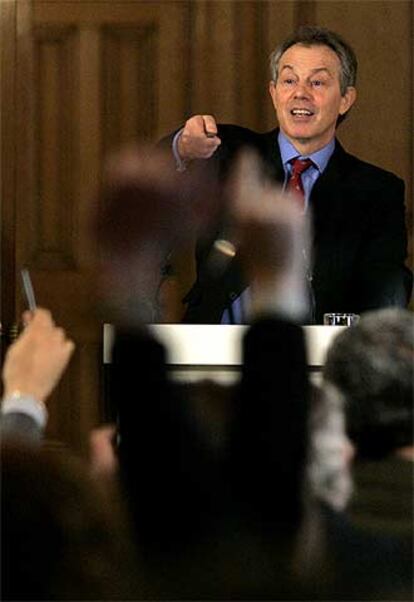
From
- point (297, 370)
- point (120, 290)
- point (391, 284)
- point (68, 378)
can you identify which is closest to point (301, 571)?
point (297, 370)

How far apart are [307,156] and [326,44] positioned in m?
0.28

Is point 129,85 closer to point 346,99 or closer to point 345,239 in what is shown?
point 346,99

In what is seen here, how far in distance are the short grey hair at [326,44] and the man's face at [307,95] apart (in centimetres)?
1

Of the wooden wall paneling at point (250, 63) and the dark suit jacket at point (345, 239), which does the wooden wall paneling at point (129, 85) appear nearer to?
the wooden wall paneling at point (250, 63)

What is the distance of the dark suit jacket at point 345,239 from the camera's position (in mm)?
3086

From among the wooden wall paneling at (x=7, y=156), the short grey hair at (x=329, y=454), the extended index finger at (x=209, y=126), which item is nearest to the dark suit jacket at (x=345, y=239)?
the extended index finger at (x=209, y=126)

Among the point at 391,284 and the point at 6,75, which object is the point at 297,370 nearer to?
the point at 391,284

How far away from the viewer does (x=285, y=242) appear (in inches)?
56.2

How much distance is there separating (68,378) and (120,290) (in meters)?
3.31

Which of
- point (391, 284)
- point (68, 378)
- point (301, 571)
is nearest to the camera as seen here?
point (301, 571)

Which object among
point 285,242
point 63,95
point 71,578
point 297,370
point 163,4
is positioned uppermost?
point 163,4

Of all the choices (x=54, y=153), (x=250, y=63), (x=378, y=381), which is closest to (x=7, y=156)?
(x=54, y=153)

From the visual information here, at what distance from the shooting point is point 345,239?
327cm

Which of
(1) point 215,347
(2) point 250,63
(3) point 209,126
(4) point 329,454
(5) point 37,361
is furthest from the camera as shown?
(2) point 250,63
